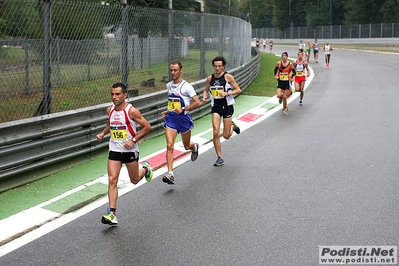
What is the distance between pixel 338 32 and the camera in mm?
79312

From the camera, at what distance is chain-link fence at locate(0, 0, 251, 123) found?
7992 mm

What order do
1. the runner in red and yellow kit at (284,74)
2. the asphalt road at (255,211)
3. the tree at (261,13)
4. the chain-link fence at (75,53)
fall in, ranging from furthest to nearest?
the tree at (261,13) → the runner in red and yellow kit at (284,74) → the chain-link fence at (75,53) → the asphalt road at (255,211)

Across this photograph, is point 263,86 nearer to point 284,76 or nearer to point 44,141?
point 284,76

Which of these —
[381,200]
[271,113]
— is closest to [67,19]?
[381,200]

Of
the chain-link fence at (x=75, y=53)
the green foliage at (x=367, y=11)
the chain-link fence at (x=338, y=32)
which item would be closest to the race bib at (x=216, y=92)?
the chain-link fence at (x=75, y=53)

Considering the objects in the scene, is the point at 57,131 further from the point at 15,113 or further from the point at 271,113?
the point at 271,113

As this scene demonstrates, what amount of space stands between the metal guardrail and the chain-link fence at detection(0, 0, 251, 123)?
0.94 feet

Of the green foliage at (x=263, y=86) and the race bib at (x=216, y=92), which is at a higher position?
the race bib at (x=216, y=92)

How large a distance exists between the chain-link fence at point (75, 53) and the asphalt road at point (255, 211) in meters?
2.14

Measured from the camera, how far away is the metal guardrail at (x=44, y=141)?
7824 mm

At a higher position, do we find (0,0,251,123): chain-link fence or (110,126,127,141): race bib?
(0,0,251,123): chain-link fence

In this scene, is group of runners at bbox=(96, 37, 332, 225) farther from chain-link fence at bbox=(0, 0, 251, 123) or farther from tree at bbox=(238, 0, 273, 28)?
tree at bbox=(238, 0, 273, 28)

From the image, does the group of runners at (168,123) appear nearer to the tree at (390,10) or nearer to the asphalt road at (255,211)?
the asphalt road at (255,211)

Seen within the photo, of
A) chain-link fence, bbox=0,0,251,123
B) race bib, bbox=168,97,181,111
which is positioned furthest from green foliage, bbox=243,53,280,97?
race bib, bbox=168,97,181,111
